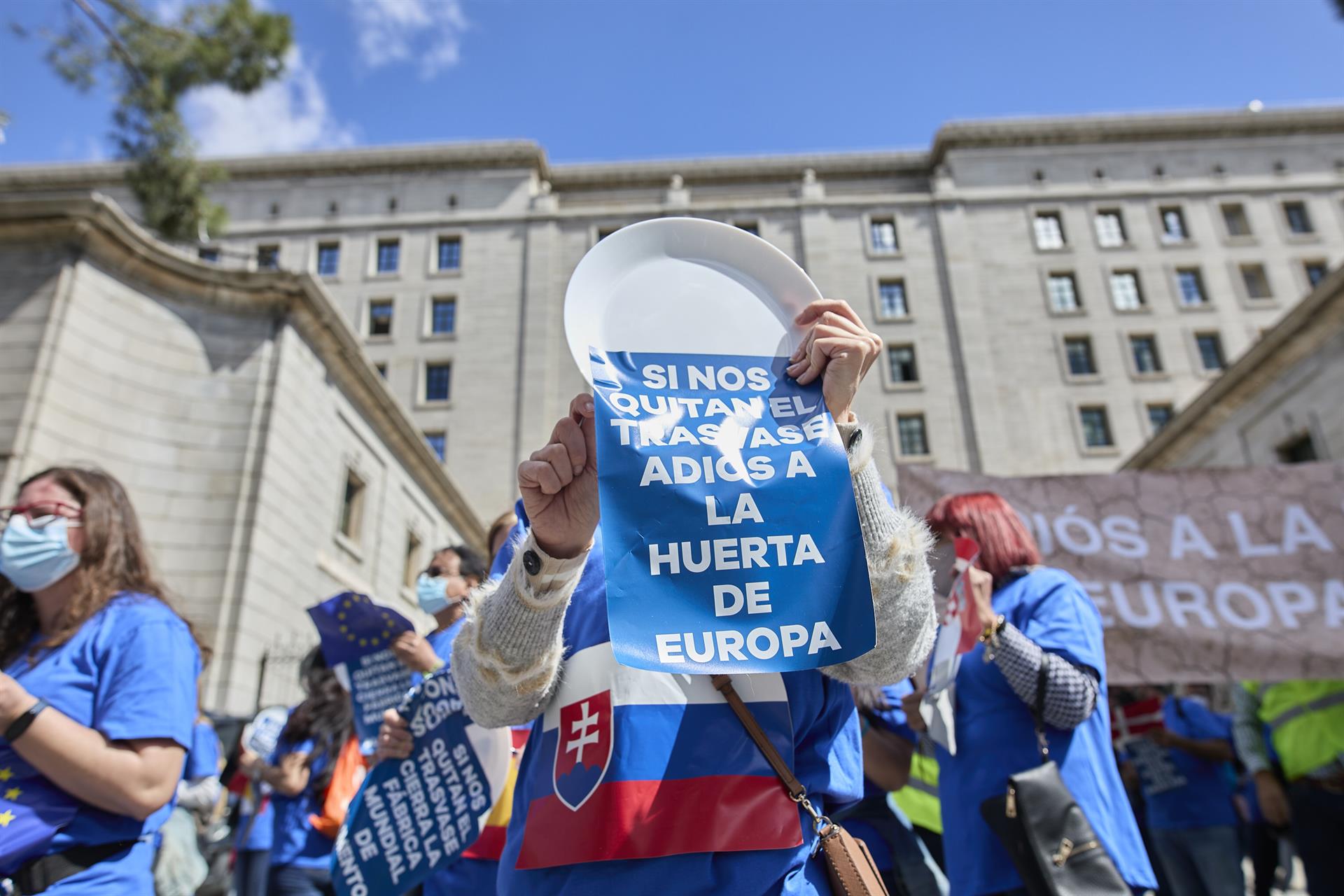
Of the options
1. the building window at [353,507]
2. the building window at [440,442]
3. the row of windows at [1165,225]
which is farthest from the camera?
the row of windows at [1165,225]

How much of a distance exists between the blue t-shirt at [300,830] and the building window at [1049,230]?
1523 inches

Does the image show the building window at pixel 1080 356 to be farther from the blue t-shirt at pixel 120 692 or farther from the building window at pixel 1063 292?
the blue t-shirt at pixel 120 692

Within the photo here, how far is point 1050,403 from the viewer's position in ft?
114

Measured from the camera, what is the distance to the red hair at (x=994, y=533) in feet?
9.70

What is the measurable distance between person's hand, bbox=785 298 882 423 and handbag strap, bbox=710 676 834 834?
0.54m

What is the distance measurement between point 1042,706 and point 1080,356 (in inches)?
1470

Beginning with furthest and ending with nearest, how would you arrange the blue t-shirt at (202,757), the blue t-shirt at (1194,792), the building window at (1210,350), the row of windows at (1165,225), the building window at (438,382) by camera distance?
the row of windows at (1165,225) → the building window at (438,382) → the building window at (1210,350) → the blue t-shirt at (1194,792) → the blue t-shirt at (202,757)

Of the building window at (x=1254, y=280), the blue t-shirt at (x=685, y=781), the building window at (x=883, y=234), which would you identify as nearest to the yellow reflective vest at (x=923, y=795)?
the blue t-shirt at (x=685, y=781)

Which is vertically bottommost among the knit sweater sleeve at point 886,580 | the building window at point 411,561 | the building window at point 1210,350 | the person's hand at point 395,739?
the person's hand at point 395,739

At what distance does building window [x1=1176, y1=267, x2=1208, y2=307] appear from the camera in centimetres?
3650

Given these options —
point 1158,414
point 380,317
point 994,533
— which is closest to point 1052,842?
point 994,533

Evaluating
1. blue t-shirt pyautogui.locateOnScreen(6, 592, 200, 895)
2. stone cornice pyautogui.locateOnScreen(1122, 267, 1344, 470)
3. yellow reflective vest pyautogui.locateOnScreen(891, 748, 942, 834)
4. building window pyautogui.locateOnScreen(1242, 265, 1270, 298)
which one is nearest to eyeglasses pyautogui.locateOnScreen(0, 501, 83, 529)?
blue t-shirt pyautogui.locateOnScreen(6, 592, 200, 895)

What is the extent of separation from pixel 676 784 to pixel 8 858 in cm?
178

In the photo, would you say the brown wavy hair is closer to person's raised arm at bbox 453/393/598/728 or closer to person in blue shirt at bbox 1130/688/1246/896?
person's raised arm at bbox 453/393/598/728
